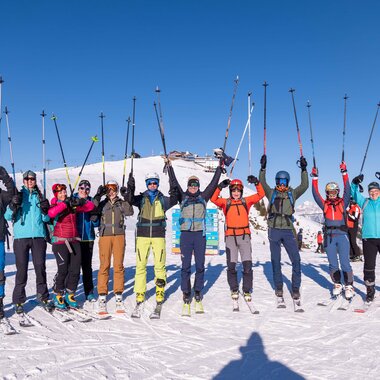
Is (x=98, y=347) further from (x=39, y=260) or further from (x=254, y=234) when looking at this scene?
(x=254, y=234)

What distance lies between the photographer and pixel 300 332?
19.9 ft

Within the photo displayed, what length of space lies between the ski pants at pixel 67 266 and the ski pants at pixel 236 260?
3.10m

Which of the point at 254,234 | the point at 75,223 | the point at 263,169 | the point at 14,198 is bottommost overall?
the point at 254,234

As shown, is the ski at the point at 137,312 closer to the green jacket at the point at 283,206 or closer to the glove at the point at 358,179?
the green jacket at the point at 283,206

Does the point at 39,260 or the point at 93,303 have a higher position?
the point at 39,260

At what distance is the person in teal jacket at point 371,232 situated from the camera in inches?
299

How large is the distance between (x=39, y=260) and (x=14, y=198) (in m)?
1.27

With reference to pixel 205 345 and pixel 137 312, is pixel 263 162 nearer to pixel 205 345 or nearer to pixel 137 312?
pixel 137 312

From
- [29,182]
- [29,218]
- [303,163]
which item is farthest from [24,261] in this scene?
[303,163]

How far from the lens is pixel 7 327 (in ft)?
19.4

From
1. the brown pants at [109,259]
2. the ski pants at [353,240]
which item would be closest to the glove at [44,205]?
the brown pants at [109,259]

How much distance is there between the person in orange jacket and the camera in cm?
766

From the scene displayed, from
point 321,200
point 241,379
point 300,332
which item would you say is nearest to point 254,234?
point 321,200

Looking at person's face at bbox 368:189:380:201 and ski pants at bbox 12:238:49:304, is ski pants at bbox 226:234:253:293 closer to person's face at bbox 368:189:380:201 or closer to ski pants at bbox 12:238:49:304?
person's face at bbox 368:189:380:201
